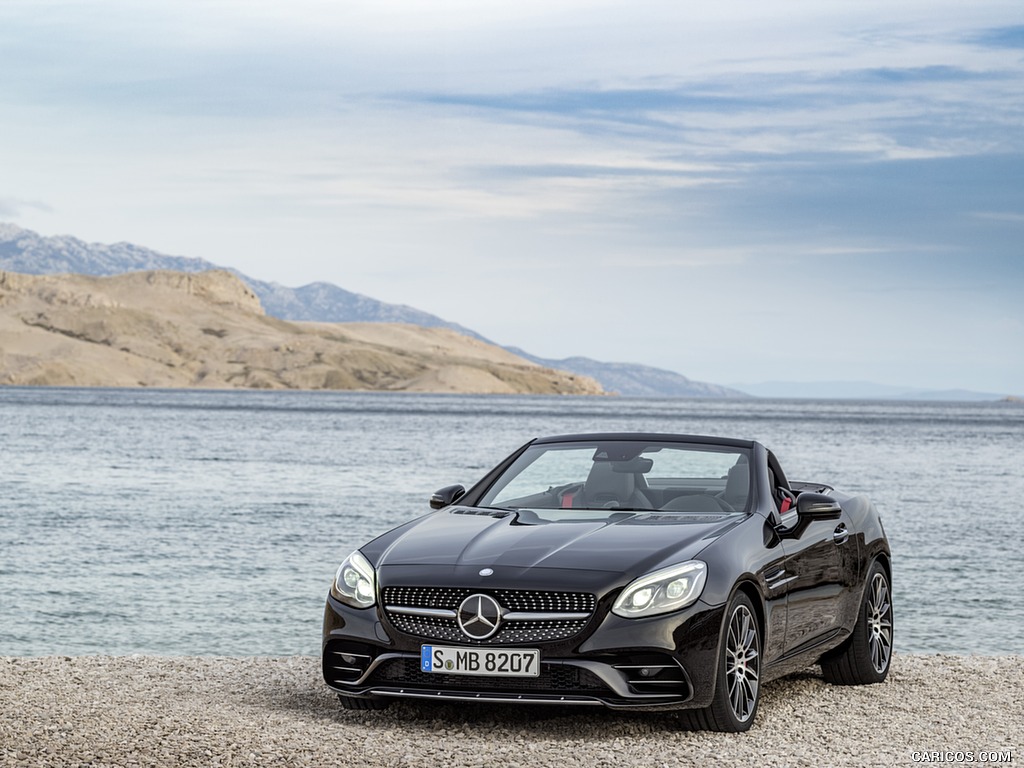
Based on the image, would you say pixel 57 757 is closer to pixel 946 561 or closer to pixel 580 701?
pixel 580 701

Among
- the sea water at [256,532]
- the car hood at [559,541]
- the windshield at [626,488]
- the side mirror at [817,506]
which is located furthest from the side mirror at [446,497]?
the sea water at [256,532]

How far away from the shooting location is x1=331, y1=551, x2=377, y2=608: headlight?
24.0 feet

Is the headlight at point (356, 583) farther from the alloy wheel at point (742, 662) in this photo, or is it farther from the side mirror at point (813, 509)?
the side mirror at point (813, 509)

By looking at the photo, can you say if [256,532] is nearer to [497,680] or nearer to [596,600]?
[497,680]

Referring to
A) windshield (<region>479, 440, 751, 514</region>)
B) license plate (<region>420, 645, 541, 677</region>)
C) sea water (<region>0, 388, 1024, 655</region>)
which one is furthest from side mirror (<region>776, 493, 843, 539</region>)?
sea water (<region>0, 388, 1024, 655</region>)

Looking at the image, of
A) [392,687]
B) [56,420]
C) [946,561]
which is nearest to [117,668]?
[392,687]

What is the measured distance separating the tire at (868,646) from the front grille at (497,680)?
9.00 ft

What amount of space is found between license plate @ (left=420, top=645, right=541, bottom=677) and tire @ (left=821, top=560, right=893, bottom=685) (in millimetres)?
2948

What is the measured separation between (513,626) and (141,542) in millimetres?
18072

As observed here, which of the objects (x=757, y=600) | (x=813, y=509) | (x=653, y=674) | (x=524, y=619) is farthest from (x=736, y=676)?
(x=524, y=619)

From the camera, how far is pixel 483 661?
694 cm

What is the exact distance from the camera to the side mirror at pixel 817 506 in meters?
7.83

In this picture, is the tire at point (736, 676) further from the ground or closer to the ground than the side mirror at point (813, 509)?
closer to the ground

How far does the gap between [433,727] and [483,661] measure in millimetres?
609
